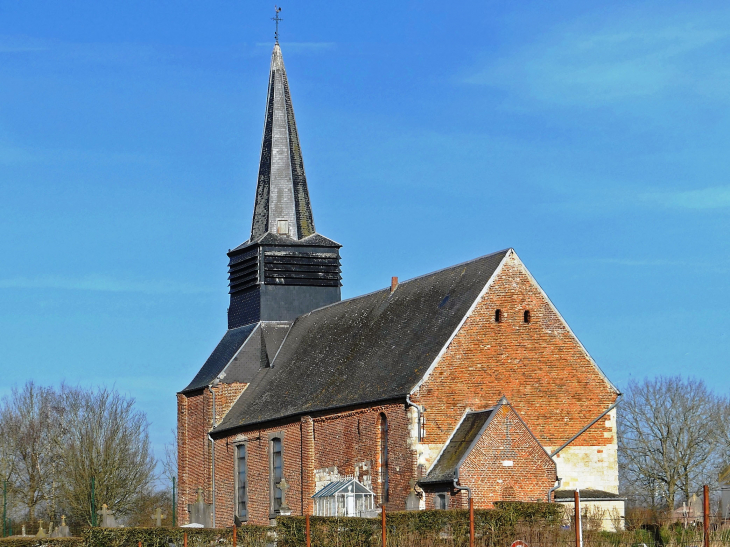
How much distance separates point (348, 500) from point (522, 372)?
18.2ft

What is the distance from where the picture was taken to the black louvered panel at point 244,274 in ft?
138

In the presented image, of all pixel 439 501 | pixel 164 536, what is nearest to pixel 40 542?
pixel 164 536

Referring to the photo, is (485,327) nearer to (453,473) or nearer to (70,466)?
(453,473)

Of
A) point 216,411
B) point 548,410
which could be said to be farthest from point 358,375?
point 216,411

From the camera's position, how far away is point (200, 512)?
131ft

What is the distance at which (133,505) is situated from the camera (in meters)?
52.5

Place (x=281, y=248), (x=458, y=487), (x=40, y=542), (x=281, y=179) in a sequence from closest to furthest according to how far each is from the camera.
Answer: (x=458, y=487) < (x=40, y=542) < (x=281, y=248) < (x=281, y=179)

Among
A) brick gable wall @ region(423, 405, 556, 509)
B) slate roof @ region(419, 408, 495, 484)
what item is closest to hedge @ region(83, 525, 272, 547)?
slate roof @ region(419, 408, 495, 484)

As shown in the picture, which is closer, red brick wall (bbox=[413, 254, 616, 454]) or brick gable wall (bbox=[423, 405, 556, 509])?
brick gable wall (bbox=[423, 405, 556, 509])

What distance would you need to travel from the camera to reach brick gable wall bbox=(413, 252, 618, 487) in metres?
29.5

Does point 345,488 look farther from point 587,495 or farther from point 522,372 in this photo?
point 587,495

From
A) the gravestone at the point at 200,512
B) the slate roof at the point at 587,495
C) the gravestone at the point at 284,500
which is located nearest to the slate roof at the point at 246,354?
the gravestone at the point at 200,512

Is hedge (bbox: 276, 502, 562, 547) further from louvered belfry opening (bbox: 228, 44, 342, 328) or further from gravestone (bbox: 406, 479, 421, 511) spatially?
louvered belfry opening (bbox: 228, 44, 342, 328)

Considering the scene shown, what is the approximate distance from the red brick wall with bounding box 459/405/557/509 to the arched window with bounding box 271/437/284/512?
971 cm
